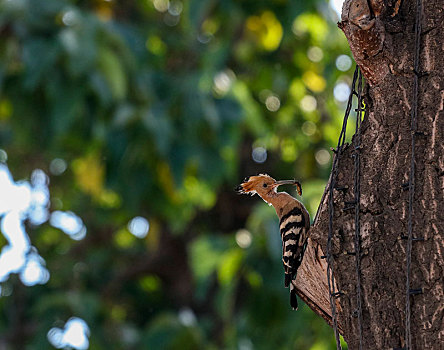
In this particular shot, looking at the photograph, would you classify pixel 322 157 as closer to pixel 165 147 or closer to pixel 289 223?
pixel 165 147

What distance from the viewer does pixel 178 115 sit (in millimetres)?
7219

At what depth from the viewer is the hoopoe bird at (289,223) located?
120 inches

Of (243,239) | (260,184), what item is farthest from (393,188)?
(243,239)

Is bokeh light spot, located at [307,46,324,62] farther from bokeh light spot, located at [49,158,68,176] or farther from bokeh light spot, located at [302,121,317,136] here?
bokeh light spot, located at [49,158,68,176]

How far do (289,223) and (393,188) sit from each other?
63cm

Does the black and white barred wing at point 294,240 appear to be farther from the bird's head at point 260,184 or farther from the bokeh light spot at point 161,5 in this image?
the bokeh light spot at point 161,5

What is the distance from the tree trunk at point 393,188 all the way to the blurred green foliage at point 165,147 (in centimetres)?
254

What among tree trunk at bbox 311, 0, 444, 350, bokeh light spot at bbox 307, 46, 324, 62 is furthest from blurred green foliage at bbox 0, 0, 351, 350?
tree trunk at bbox 311, 0, 444, 350

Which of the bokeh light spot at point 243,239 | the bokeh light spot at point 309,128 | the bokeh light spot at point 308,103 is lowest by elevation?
the bokeh light spot at point 243,239

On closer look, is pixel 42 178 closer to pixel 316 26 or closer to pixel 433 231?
pixel 316 26

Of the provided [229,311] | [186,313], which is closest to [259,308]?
[229,311]

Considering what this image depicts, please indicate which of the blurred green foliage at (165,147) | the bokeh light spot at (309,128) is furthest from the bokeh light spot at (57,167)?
the bokeh light spot at (309,128)

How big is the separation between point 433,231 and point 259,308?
4312mm

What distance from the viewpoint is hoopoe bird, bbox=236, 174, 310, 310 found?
120 inches
